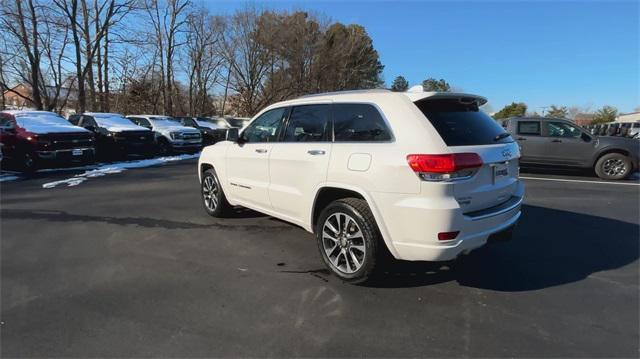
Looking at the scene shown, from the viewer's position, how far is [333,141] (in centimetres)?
382

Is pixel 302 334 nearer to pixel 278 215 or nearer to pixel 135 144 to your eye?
pixel 278 215

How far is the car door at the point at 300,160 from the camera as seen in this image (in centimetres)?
390

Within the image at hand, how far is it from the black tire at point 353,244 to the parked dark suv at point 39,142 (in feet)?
34.2

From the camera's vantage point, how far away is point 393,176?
10.5 feet

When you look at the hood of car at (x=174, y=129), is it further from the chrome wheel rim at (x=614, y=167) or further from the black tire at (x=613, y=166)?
the chrome wheel rim at (x=614, y=167)

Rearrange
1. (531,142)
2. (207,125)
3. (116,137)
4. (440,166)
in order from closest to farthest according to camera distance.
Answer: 1. (440,166)
2. (531,142)
3. (116,137)
4. (207,125)

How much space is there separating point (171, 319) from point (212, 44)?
37.1 meters

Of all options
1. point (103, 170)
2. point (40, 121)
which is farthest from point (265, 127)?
point (40, 121)

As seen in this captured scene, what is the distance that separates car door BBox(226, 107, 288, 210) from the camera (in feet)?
15.4

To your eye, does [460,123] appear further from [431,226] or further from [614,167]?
[614,167]

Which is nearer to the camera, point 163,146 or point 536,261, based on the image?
point 536,261

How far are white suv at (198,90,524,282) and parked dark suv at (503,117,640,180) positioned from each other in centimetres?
828

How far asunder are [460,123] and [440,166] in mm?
696

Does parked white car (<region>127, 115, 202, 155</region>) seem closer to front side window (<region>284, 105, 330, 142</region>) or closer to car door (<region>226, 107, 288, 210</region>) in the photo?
car door (<region>226, 107, 288, 210</region>)
